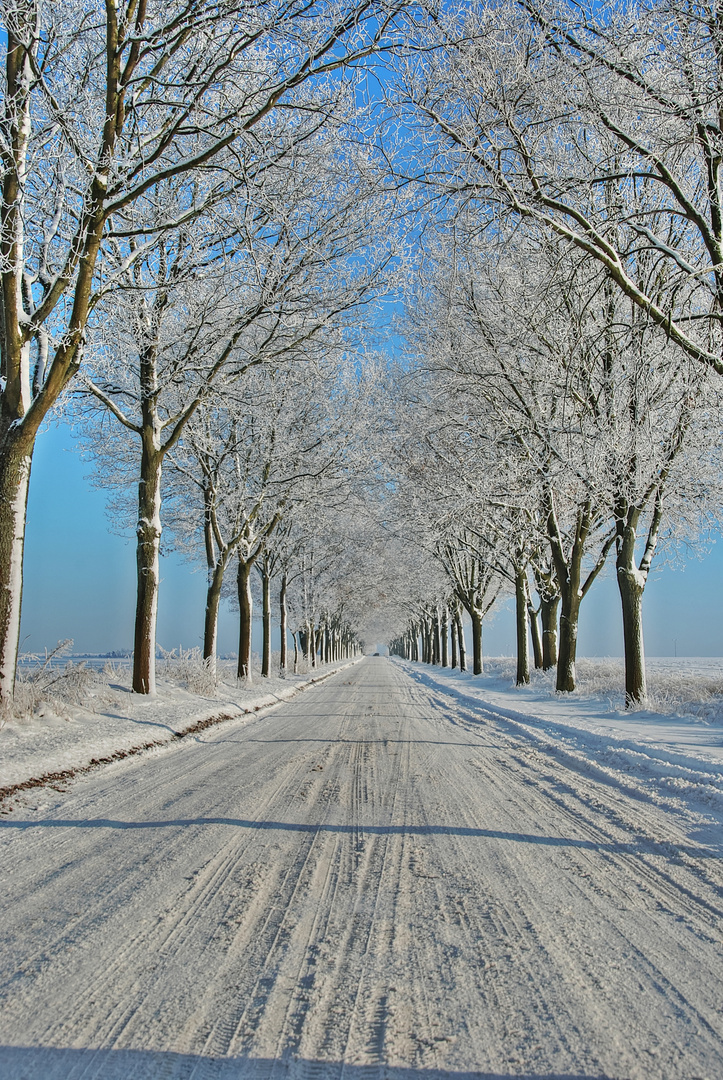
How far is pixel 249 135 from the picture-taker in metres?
6.86

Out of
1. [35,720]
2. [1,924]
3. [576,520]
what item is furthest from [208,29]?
[576,520]

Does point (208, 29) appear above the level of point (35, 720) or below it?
above

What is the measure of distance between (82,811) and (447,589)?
33.2 m

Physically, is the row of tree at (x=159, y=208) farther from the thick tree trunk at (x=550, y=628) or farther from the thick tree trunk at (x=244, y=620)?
the thick tree trunk at (x=550, y=628)

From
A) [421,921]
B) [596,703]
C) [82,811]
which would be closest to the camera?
[421,921]

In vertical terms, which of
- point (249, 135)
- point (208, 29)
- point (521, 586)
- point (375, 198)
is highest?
point (208, 29)

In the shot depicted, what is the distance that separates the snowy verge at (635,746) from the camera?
4590mm

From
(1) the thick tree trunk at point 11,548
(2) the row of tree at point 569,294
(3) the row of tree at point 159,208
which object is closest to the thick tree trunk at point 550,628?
(2) the row of tree at point 569,294

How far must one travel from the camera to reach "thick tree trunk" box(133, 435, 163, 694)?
10.9 m

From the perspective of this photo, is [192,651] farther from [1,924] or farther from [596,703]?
[1,924]

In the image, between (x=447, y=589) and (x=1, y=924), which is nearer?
(x=1, y=924)

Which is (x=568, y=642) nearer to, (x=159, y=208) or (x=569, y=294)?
(x=569, y=294)

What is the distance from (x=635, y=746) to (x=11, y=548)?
23.8 ft

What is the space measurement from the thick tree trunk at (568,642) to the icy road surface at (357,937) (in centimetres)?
1120
